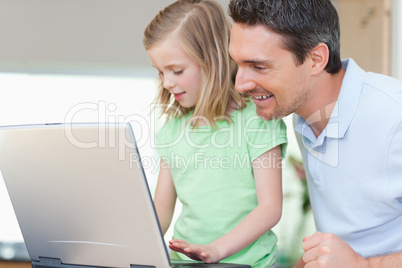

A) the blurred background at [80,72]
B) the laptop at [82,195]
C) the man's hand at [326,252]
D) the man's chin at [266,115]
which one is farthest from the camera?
the blurred background at [80,72]

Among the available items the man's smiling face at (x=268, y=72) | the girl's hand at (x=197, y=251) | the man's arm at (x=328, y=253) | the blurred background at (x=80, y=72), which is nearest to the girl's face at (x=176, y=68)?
the man's smiling face at (x=268, y=72)

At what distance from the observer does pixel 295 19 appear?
1.15 metres

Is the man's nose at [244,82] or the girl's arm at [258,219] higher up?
the man's nose at [244,82]

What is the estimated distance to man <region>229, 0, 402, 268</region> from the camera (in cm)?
114

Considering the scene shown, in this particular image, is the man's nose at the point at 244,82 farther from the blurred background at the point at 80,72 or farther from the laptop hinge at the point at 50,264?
the blurred background at the point at 80,72

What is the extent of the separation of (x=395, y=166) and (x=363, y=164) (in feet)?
0.24

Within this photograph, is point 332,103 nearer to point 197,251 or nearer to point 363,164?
point 363,164

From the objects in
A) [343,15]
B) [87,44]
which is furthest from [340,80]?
[87,44]

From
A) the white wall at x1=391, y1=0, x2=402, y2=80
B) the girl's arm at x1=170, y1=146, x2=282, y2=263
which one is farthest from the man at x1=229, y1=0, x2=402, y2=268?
the white wall at x1=391, y1=0, x2=402, y2=80

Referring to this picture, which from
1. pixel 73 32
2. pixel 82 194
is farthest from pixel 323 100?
pixel 73 32

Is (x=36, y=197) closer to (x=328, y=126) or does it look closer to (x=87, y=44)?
(x=328, y=126)

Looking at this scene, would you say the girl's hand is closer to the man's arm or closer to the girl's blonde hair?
the man's arm

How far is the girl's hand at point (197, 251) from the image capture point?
1.05m

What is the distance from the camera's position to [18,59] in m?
3.63
